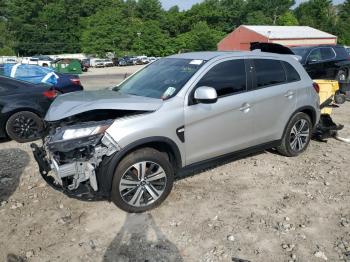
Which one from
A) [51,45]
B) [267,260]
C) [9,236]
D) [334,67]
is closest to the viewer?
[267,260]

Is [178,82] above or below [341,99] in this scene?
above

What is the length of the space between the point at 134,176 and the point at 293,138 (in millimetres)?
2993

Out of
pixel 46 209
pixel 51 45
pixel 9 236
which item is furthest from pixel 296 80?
pixel 51 45

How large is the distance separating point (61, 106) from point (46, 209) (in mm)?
1248

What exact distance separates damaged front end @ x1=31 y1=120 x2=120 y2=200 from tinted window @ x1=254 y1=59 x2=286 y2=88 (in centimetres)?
235

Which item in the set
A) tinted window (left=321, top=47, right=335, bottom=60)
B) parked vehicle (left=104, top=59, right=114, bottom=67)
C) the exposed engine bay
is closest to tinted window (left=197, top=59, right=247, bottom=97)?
the exposed engine bay

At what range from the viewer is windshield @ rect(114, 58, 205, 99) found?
4719 mm

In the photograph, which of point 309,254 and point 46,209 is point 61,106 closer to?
point 46,209

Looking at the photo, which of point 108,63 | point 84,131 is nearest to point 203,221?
point 84,131

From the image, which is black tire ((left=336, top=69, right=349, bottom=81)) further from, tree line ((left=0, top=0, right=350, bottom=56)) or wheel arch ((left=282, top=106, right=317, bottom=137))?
tree line ((left=0, top=0, right=350, bottom=56))

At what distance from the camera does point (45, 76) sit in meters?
10.4

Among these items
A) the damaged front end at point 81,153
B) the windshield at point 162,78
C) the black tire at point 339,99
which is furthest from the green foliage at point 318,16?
the damaged front end at point 81,153

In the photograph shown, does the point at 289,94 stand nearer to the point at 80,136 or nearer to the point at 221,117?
the point at 221,117

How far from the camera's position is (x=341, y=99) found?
11.5 m
